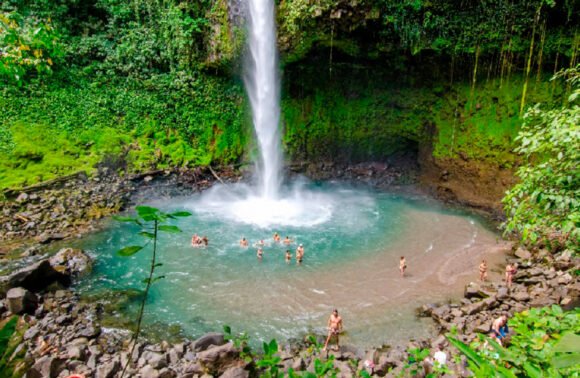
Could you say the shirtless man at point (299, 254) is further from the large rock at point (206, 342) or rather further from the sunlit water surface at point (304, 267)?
the large rock at point (206, 342)

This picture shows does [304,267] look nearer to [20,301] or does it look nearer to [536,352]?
[20,301]

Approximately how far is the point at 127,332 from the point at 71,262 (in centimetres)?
373

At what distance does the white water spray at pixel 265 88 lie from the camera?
598 inches

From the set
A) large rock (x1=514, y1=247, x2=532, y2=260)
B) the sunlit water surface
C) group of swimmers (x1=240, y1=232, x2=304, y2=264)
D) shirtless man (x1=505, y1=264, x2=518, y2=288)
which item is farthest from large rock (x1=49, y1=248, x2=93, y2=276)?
large rock (x1=514, y1=247, x2=532, y2=260)

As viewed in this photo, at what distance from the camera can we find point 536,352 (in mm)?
2717

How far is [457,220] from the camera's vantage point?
529 inches

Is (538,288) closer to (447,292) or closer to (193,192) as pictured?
(447,292)

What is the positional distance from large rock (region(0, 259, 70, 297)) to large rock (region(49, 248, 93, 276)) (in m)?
0.38

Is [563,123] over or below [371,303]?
over

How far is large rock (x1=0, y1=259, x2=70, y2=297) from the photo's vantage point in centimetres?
789

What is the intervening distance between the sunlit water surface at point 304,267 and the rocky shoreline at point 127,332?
0.67 metres

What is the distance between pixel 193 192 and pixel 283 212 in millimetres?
4290

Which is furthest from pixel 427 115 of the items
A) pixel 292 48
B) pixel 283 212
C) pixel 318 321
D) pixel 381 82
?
pixel 318 321

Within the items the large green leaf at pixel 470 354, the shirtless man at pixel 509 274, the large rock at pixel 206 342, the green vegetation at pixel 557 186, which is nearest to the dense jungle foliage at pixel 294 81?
the shirtless man at pixel 509 274
